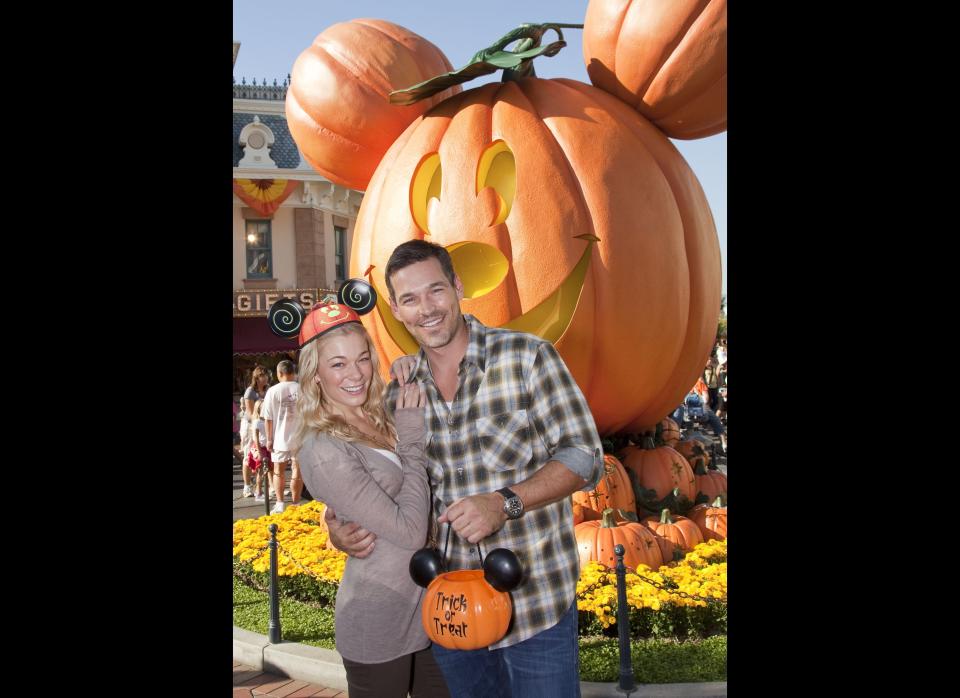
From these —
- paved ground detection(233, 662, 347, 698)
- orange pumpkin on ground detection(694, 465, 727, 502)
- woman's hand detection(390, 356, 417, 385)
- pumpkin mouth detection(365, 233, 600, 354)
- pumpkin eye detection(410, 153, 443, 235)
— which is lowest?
paved ground detection(233, 662, 347, 698)

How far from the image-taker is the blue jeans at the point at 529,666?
1.82 meters

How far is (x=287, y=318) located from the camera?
6.72 ft

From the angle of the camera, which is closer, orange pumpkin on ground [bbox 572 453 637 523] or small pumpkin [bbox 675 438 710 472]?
orange pumpkin on ground [bbox 572 453 637 523]

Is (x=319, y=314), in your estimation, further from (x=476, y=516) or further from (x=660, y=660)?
(x=660, y=660)

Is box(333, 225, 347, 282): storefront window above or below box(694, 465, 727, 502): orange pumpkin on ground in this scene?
above

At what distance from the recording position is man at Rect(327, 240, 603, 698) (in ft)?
5.90

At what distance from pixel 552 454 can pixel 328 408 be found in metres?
0.57

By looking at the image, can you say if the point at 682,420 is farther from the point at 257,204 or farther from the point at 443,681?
the point at 257,204

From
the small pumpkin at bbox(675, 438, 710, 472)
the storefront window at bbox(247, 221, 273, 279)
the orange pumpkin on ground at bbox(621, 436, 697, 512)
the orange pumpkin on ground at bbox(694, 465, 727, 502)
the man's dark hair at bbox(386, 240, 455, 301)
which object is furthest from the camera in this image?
the storefront window at bbox(247, 221, 273, 279)

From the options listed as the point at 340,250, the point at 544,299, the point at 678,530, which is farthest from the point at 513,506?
the point at 340,250

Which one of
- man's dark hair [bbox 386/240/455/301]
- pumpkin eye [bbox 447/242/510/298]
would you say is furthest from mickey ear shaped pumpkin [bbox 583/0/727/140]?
man's dark hair [bbox 386/240/455/301]

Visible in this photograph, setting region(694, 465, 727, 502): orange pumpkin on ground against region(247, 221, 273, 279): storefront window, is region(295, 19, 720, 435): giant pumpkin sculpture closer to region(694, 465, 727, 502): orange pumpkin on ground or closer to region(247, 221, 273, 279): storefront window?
region(694, 465, 727, 502): orange pumpkin on ground
